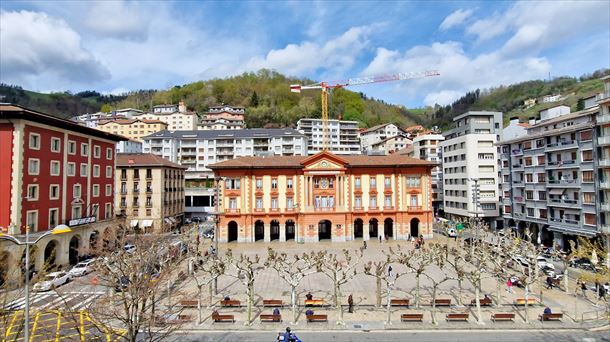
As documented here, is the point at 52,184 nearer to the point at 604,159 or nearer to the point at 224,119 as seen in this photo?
the point at 604,159

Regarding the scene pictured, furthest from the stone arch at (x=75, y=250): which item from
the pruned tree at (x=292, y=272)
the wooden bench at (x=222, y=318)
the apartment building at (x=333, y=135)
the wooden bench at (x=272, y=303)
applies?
the apartment building at (x=333, y=135)

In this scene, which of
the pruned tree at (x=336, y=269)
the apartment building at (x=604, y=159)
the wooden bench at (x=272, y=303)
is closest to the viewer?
the pruned tree at (x=336, y=269)

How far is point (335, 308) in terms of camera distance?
2648cm

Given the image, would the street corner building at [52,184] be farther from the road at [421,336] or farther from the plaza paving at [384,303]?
the road at [421,336]

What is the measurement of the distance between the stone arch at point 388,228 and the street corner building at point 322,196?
5.88ft

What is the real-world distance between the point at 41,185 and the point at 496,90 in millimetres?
211110

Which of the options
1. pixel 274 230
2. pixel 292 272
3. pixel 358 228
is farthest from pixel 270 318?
pixel 358 228

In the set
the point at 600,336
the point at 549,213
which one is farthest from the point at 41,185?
the point at 549,213

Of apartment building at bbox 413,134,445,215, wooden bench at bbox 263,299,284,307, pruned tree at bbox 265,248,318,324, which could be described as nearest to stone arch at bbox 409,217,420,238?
pruned tree at bbox 265,248,318,324

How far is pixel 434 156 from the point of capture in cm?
8725

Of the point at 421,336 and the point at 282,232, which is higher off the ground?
the point at 282,232

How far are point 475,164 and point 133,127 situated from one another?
10715 centimetres

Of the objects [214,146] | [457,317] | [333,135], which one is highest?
[333,135]

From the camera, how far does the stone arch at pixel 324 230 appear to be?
188ft
